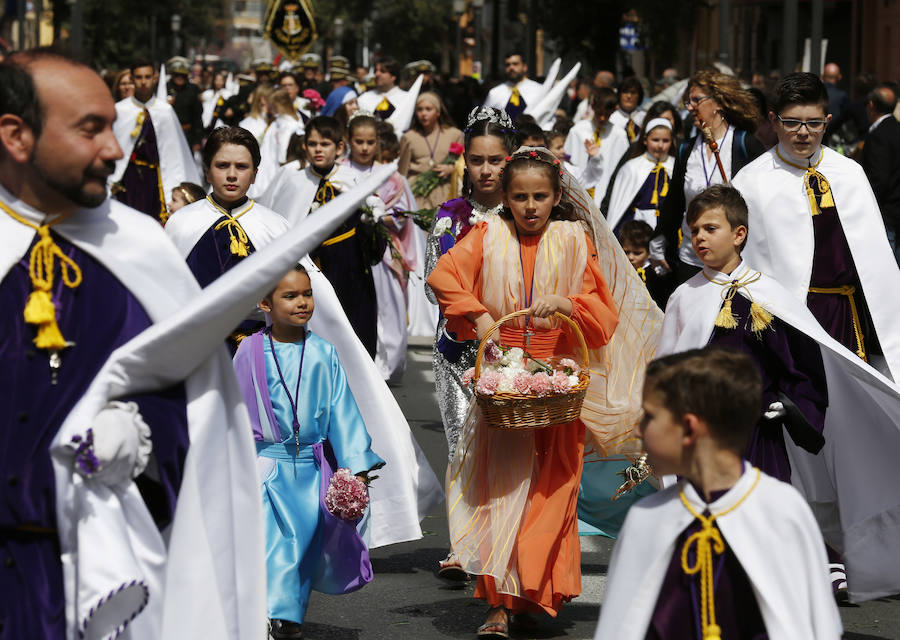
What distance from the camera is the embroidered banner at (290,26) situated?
3258cm

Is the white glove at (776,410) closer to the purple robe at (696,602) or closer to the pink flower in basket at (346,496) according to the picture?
the pink flower in basket at (346,496)

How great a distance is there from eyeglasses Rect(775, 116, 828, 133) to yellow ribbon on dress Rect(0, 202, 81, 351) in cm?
418

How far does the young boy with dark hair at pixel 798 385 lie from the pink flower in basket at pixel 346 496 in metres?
1.27

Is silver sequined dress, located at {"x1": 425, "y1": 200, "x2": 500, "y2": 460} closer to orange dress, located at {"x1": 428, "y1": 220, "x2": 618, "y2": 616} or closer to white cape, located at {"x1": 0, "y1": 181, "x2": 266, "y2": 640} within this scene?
orange dress, located at {"x1": 428, "y1": 220, "x2": 618, "y2": 616}

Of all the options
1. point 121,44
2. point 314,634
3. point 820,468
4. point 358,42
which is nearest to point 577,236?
point 820,468

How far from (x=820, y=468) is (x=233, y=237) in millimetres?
2675

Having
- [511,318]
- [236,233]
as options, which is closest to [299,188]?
[236,233]

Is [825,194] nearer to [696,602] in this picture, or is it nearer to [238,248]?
[238,248]

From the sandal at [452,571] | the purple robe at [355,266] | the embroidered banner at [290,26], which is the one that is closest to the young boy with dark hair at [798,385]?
the sandal at [452,571]

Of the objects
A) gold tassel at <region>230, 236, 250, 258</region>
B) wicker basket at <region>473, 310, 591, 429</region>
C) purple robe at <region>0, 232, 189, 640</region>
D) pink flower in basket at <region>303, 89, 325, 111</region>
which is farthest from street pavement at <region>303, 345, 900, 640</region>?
pink flower in basket at <region>303, 89, 325, 111</region>

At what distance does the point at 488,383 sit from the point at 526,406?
163 millimetres

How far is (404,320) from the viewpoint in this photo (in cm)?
1309

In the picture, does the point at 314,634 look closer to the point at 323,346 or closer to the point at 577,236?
the point at 323,346

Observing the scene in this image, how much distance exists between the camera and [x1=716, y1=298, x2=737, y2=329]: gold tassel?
6.28m
